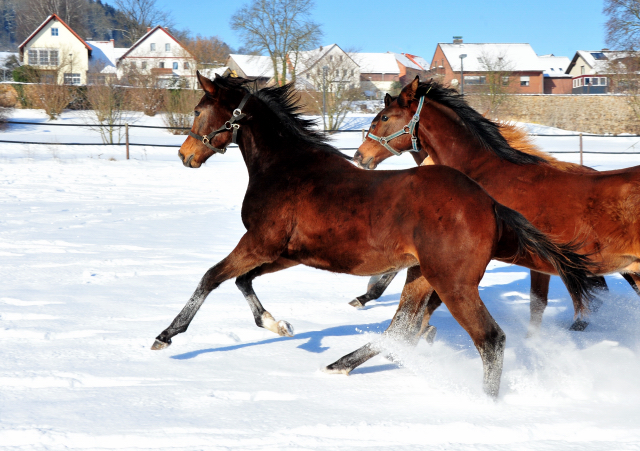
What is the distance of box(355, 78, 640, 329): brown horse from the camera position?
11.2 ft

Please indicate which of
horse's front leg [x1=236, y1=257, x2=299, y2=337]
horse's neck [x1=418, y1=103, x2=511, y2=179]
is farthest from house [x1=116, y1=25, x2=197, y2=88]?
horse's front leg [x1=236, y1=257, x2=299, y2=337]

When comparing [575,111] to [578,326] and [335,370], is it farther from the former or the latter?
[335,370]

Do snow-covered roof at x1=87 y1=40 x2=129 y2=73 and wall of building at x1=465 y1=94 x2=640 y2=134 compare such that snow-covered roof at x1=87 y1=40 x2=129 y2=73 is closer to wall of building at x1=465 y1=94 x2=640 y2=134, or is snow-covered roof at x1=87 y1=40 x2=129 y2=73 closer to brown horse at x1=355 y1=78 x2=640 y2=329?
wall of building at x1=465 y1=94 x2=640 y2=134

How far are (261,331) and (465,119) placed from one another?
2162 mm

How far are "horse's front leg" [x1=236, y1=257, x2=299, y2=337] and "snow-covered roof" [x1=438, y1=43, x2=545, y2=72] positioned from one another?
53221 mm

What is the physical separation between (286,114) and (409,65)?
218ft

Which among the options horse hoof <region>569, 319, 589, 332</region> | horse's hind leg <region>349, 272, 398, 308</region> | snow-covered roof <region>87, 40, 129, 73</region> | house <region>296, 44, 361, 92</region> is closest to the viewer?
horse hoof <region>569, 319, 589, 332</region>

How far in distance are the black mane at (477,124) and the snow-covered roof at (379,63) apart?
5942cm

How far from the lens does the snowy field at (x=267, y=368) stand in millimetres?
2568

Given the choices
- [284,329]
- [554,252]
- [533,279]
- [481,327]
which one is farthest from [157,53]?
[481,327]

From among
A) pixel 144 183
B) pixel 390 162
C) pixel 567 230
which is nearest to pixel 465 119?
pixel 567 230

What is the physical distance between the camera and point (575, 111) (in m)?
39.7

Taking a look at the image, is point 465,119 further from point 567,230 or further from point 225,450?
point 225,450

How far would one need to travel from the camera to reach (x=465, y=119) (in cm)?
425
